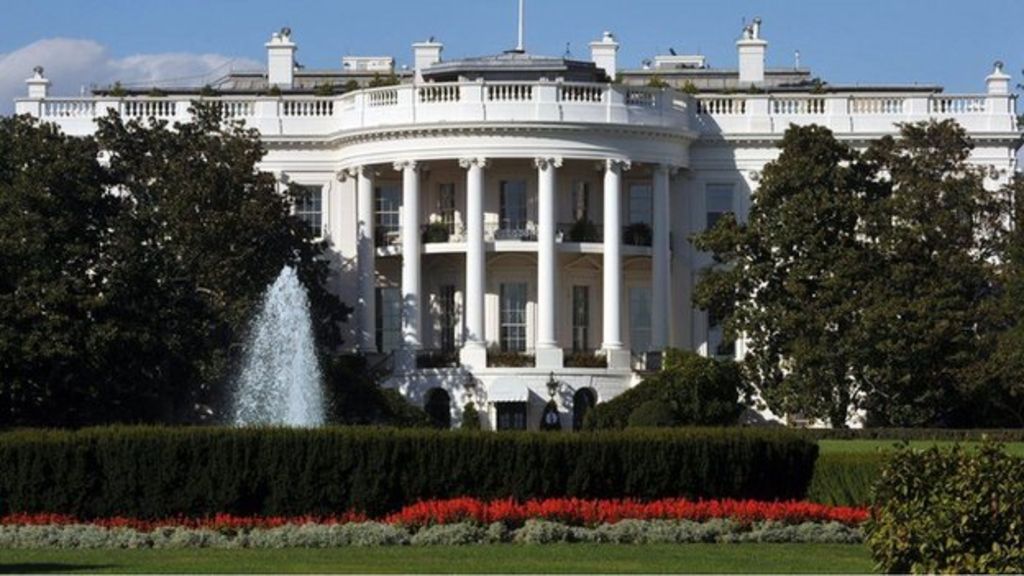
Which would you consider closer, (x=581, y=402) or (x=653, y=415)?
(x=653, y=415)

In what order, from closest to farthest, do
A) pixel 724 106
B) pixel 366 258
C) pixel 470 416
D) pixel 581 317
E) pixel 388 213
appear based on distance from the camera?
pixel 470 416 → pixel 366 258 → pixel 581 317 → pixel 388 213 → pixel 724 106

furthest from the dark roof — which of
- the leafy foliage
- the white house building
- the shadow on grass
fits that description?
the shadow on grass

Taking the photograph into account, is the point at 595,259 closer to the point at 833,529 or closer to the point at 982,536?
the point at 833,529

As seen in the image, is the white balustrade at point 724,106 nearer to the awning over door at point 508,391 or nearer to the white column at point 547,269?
the white column at point 547,269

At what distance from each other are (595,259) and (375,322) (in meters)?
6.48

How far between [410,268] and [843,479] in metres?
34.3

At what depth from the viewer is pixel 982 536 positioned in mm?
29125

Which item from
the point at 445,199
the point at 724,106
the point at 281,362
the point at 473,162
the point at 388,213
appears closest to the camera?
the point at 281,362

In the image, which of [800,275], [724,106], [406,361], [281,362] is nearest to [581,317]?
[406,361]

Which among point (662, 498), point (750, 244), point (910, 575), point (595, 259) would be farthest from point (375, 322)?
point (910, 575)

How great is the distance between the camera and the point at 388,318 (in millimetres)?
79938

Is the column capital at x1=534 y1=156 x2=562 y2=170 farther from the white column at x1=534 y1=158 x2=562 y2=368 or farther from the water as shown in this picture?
the water

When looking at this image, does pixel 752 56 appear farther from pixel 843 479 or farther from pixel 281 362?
pixel 843 479

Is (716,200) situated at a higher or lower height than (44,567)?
higher
